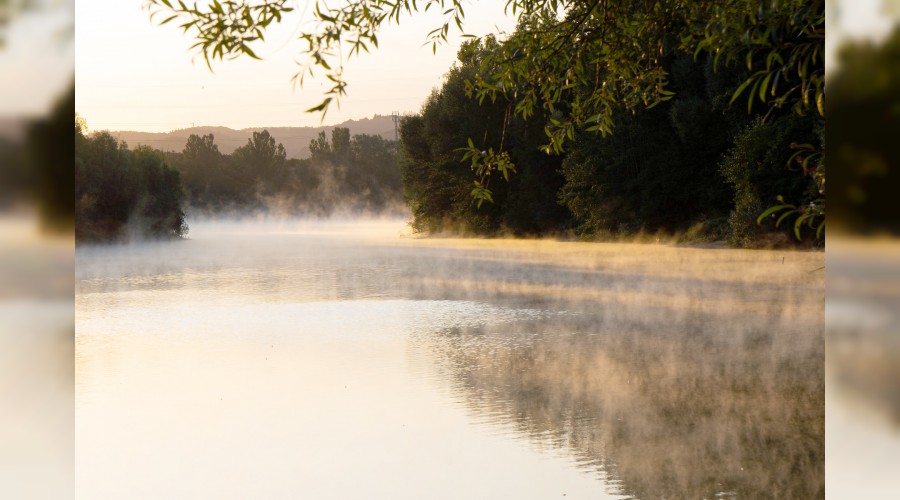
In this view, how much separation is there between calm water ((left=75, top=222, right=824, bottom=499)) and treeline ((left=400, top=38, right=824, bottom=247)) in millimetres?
7960

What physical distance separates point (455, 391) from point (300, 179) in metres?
76.9

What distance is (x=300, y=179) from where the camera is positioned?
84.9 metres

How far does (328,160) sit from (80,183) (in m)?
39.7

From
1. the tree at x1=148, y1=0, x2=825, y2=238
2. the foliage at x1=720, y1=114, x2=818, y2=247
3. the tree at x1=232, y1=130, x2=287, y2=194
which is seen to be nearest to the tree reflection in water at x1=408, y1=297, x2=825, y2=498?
the tree at x1=148, y1=0, x2=825, y2=238

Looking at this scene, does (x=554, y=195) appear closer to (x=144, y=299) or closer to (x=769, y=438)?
(x=144, y=299)

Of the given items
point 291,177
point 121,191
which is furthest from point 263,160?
point 121,191

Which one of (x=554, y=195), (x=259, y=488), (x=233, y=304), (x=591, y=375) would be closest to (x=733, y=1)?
(x=259, y=488)

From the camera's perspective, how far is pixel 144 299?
19.9 meters

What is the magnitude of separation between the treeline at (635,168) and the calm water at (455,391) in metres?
7.96

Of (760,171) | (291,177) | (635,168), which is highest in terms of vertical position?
(291,177)

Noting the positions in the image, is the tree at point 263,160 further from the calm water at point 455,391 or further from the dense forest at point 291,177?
the calm water at point 455,391

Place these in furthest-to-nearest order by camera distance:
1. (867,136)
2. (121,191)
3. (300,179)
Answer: (300,179) < (121,191) < (867,136)

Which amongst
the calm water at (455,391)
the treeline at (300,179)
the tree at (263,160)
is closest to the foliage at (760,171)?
the calm water at (455,391)

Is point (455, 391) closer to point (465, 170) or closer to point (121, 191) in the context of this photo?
point (465, 170)
